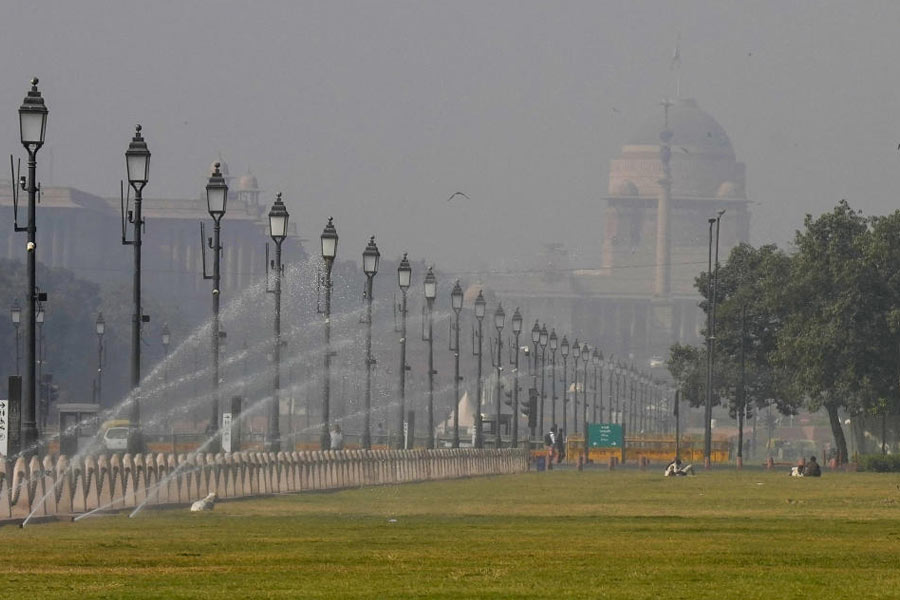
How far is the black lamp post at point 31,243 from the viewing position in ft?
118

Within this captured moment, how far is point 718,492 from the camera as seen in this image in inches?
2050

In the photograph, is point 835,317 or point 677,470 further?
point 835,317

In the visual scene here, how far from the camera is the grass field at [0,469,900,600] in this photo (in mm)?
21141

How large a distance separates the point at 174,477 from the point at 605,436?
251 feet

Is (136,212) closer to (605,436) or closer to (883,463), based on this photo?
(883,463)

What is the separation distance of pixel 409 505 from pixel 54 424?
95.6m

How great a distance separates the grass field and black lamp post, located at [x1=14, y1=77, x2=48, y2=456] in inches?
73.8

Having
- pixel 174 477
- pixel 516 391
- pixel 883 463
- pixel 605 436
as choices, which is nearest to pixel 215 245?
pixel 174 477

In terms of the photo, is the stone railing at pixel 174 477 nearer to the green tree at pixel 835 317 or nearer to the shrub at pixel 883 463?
the shrub at pixel 883 463

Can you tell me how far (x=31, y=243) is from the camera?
36625 millimetres

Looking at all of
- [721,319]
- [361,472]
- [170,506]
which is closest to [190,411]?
[721,319]

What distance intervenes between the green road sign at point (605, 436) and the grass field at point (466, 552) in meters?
73.3

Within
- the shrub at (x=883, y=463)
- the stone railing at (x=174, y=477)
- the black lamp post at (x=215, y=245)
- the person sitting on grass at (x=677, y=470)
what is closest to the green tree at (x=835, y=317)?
the shrub at (x=883, y=463)

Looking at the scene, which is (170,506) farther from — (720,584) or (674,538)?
(720,584)
